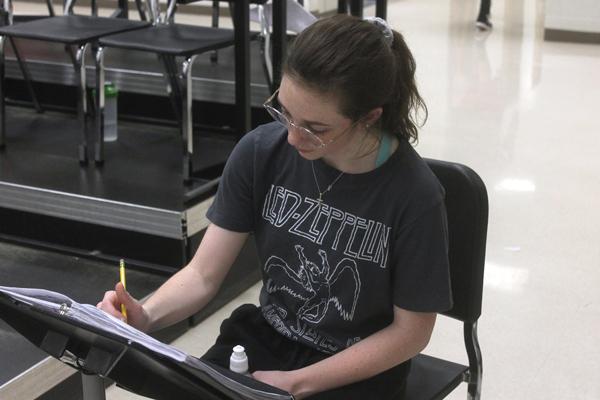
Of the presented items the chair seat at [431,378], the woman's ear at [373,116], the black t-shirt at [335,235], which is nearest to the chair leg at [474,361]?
the chair seat at [431,378]

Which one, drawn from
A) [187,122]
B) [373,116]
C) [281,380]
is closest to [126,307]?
[281,380]

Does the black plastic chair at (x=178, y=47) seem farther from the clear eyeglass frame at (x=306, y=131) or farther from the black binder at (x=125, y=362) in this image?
the black binder at (x=125, y=362)

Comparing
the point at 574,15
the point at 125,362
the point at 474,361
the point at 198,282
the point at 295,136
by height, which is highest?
the point at 295,136

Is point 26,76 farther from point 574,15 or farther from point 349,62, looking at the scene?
point 574,15

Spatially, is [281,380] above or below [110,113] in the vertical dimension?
above

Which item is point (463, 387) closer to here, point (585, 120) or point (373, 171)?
point (373, 171)

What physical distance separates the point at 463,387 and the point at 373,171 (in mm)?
1230

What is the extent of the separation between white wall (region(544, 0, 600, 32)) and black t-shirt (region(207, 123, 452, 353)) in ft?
19.8

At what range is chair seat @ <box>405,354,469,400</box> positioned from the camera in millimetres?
Answer: 1741

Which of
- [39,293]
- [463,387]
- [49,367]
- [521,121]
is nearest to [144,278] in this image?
[49,367]

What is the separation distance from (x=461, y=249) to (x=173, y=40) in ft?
5.82

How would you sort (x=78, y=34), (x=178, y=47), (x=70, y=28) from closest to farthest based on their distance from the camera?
(x=178, y=47), (x=78, y=34), (x=70, y=28)

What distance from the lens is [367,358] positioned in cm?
154

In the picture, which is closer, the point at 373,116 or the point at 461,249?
the point at 373,116
